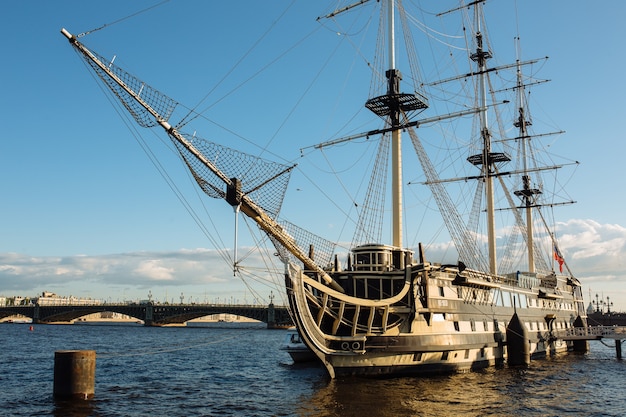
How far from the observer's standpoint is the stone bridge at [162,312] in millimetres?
159125

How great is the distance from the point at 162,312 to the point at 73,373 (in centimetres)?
15471

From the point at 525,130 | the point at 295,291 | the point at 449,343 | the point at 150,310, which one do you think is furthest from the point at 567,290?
the point at 150,310

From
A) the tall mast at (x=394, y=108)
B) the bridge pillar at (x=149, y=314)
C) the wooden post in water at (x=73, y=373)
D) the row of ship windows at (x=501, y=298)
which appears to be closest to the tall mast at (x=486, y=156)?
the row of ship windows at (x=501, y=298)

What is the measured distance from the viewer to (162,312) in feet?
574

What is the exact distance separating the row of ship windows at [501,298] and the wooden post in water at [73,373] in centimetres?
2325

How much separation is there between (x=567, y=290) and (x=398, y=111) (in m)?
41.7

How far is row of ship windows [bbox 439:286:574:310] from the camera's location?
1662 inches

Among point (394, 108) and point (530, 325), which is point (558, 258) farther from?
point (394, 108)

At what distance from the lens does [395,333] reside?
35344 millimetres

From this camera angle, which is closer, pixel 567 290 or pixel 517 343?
pixel 517 343

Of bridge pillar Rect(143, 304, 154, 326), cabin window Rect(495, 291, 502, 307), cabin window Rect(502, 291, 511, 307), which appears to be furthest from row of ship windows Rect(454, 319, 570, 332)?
bridge pillar Rect(143, 304, 154, 326)

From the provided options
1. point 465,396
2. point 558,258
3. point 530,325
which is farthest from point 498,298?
point 558,258

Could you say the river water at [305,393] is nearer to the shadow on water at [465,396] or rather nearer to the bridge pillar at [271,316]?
the shadow on water at [465,396]

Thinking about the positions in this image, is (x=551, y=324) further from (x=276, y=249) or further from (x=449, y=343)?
(x=276, y=249)
